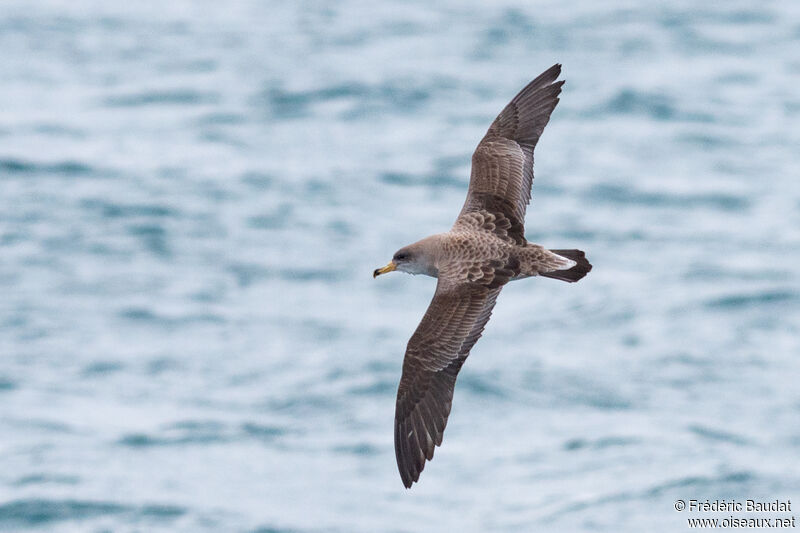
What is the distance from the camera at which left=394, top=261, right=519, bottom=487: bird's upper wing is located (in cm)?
868

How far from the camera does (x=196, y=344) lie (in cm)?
1923

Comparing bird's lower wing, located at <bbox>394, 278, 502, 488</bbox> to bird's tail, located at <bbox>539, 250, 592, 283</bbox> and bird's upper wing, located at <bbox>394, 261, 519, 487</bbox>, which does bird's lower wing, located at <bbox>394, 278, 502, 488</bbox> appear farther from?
bird's tail, located at <bbox>539, 250, 592, 283</bbox>

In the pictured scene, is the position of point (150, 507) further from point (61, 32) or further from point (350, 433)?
point (61, 32)

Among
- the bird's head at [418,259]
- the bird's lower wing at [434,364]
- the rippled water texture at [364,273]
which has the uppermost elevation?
the bird's head at [418,259]

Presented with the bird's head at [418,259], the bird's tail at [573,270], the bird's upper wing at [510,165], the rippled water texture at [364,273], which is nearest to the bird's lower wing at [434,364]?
the bird's head at [418,259]

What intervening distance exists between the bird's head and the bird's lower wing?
23cm

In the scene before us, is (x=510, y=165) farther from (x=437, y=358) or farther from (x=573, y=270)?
(x=437, y=358)

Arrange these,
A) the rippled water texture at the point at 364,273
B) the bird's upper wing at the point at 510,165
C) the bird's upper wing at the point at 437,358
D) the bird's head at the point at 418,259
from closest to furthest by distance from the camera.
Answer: the bird's upper wing at the point at 437,358, the bird's head at the point at 418,259, the bird's upper wing at the point at 510,165, the rippled water texture at the point at 364,273

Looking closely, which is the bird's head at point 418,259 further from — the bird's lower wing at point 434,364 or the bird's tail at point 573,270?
the bird's tail at point 573,270

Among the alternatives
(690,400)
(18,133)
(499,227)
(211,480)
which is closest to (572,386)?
(690,400)

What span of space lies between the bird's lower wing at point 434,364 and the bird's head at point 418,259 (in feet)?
0.74

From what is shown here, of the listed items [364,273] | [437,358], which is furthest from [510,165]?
[364,273]

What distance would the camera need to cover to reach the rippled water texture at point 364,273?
17188 millimetres

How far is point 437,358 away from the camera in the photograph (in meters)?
8.71
